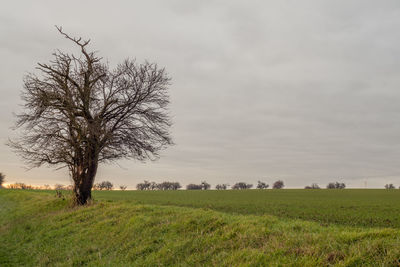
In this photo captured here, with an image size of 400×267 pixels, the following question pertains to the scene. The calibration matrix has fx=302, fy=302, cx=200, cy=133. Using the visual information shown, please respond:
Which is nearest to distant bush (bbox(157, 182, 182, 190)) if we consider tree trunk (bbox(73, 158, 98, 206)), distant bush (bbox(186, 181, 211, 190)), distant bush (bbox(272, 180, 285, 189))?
distant bush (bbox(186, 181, 211, 190))

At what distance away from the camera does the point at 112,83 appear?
24.7 m

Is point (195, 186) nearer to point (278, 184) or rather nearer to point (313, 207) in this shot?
point (278, 184)

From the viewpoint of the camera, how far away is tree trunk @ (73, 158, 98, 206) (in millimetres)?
23453

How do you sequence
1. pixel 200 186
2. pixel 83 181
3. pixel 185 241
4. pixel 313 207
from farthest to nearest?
pixel 200 186 → pixel 313 207 → pixel 83 181 → pixel 185 241

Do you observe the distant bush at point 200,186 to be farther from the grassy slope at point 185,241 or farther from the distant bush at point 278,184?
the grassy slope at point 185,241

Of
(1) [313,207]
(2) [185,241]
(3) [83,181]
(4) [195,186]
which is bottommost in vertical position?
(1) [313,207]

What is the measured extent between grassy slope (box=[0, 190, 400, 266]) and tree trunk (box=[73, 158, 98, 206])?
5.43m

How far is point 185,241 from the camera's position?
10078 mm

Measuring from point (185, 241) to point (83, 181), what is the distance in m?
16.1

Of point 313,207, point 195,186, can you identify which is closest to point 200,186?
point 195,186

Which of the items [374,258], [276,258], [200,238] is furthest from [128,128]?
[374,258]

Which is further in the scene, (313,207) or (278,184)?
(278,184)

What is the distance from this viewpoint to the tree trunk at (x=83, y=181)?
2345 cm

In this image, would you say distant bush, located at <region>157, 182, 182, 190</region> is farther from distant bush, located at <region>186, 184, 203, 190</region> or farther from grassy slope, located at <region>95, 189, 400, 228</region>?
grassy slope, located at <region>95, 189, 400, 228</region>
